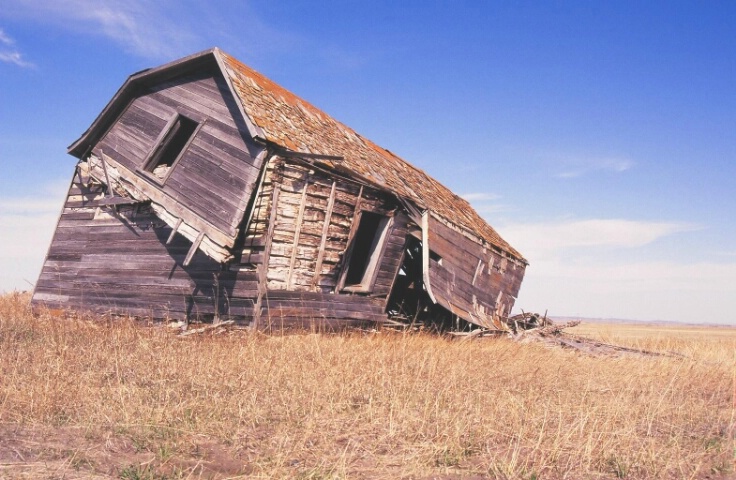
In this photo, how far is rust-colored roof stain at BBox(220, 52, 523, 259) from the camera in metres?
10.0

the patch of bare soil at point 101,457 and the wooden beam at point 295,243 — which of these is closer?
the patch of bare soil at point 101,457

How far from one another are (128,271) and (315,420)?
320 inches

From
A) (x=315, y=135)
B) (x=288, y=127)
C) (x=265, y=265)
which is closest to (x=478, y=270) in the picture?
(x=315, y=135)

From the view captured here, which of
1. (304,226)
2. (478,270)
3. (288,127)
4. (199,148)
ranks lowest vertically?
(478,270)

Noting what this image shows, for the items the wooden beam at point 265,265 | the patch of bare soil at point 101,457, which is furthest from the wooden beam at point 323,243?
the patch of bare soil at point 101,457

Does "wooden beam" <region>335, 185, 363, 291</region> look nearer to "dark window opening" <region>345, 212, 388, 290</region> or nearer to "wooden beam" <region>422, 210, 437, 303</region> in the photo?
"wooden beam" <region>422, 210, 437, 303</region>

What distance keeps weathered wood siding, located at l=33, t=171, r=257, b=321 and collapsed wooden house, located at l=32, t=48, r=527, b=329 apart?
30 mm

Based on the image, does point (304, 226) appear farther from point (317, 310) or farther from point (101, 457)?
point (101, 457)

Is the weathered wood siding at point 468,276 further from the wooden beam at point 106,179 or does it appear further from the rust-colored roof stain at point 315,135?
the wooden beam at point 106,179

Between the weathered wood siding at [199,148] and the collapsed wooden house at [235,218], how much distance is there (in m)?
0.03

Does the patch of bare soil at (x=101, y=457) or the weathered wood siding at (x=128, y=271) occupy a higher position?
the weathered wood siding at (x=128, y=271)

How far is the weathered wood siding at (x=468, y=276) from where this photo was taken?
1209 centimetres

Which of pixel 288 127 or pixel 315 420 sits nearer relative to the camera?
pixel 315 420

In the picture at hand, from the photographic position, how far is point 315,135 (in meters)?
11.4
